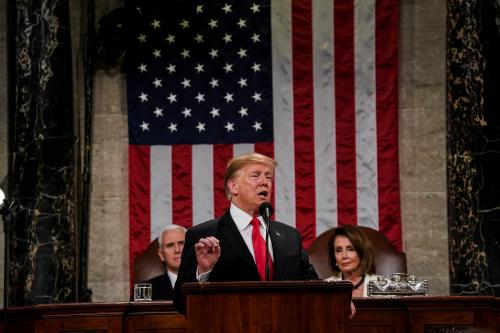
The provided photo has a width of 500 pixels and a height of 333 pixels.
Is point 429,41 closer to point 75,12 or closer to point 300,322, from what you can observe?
point 75,12

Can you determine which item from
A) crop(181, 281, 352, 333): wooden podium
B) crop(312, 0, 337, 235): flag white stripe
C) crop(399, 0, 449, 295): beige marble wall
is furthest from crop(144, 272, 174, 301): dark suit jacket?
crop(181, 281, 352, 333): wooden podium

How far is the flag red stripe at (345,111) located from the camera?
11.0 metres

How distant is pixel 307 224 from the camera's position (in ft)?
36.2

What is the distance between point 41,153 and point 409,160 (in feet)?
12.9

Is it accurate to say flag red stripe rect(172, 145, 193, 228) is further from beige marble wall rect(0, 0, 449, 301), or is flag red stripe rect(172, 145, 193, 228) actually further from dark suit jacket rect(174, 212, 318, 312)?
dark suit jacket rect(174, 212, 318, 312)

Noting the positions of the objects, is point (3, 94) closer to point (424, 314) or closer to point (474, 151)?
point (474, 151)

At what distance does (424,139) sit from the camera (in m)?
11.3

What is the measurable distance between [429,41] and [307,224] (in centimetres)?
247

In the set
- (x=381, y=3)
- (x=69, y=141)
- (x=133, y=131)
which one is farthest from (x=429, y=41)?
(x=69, y=141)

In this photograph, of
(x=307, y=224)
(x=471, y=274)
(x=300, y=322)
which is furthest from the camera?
(x=307, y=224)

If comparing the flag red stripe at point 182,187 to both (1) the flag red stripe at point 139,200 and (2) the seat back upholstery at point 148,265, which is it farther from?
(2) the seat back upholstery at point 148,265

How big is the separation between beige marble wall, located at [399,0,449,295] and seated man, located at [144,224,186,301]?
2761 mm

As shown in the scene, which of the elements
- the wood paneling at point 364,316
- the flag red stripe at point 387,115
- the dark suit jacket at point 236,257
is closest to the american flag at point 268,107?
the flag red stripe at point 387,115

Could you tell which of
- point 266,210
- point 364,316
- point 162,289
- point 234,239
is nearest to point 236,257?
point 234,239
